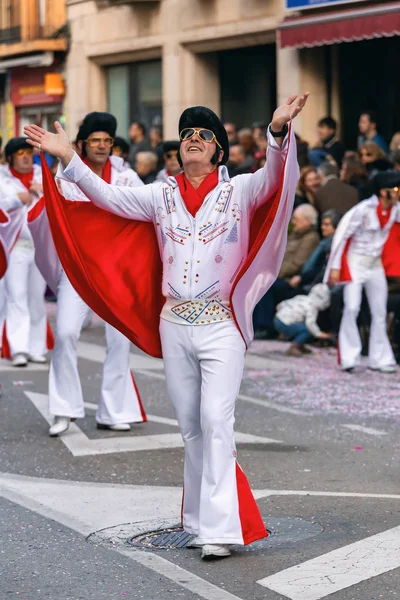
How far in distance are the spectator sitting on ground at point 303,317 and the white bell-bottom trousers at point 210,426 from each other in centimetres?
760

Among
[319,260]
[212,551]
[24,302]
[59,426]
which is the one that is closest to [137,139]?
[319,260]

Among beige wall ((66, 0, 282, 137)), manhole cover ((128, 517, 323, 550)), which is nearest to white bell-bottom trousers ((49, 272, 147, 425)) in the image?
manhole cover ((128, 517, 323, 550))

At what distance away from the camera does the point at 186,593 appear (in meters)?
5.74

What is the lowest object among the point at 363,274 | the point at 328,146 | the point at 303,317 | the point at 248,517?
the point at 248,517

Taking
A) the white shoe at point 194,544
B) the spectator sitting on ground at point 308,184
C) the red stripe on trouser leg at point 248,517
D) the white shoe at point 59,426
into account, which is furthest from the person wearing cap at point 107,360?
the spectator sitting on ground at point 308,184

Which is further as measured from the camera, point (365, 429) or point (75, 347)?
point (365, 429)

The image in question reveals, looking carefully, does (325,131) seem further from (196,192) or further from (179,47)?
(196,192)

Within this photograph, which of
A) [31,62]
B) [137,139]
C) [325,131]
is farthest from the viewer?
[31,62]

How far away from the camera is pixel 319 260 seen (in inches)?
585

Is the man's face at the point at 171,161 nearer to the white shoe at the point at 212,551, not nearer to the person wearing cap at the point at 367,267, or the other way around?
the person wearing cap at the point at 367,267

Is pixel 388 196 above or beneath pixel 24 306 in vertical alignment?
above

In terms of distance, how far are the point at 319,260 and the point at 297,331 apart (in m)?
0.95

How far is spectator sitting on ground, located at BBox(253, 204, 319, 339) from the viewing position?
595 inches

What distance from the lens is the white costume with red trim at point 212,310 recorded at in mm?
6312
